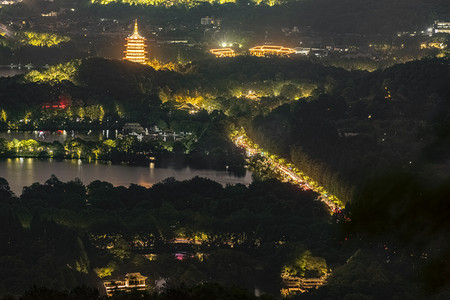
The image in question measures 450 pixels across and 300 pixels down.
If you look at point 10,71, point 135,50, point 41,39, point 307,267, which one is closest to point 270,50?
point 135,50

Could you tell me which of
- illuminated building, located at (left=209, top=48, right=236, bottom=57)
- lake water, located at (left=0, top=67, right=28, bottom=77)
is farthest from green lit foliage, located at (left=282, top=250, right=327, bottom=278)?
illuminated building, located at (left=209, top=48, right=236, bottom=57)

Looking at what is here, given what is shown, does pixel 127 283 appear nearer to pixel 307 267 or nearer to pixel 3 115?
pixel 307 267

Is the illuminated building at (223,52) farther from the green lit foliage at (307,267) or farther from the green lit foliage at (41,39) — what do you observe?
the green lit foliage at (307,267)

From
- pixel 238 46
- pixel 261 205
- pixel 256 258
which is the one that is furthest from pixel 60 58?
pixel 256 258

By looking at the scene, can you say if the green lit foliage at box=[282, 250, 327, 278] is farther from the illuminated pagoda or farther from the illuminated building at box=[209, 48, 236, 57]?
the illuminated building at box=[209, 48, 236, 57]

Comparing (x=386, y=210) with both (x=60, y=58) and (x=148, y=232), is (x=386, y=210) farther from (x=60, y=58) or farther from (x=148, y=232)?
(x=60, y=58)

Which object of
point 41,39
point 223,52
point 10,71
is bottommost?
point 10,71

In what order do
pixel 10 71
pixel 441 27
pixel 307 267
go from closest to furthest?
pixel 307 267 → pixel 10 71 → pixel 441 27
